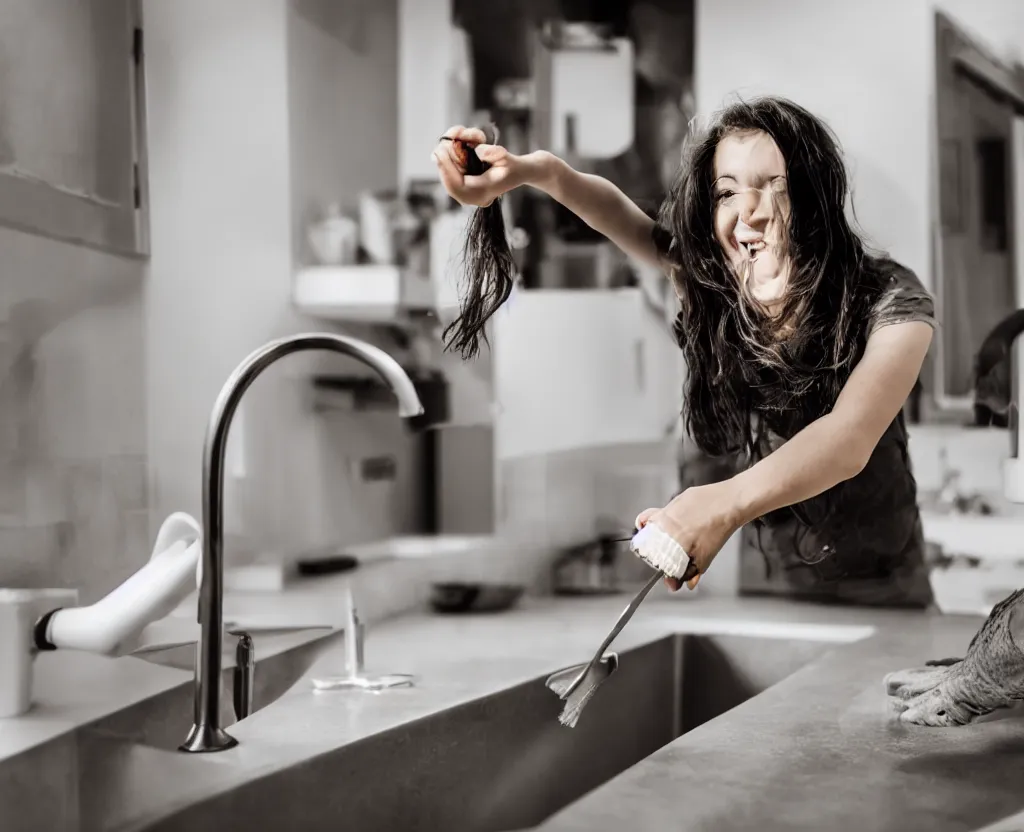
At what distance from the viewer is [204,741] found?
2.93 ft

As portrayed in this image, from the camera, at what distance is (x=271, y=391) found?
1.26 m

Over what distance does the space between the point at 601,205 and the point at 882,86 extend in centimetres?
58

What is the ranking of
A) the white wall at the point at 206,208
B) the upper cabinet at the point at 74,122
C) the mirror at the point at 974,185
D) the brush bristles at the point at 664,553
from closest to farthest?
the brush bristles at the point at 664,553
the upper cabinet at the point at 74,122
the white wall at the point at 206,208
the mirror at the point at 974,185

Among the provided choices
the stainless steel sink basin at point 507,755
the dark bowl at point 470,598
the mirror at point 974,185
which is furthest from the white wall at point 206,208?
the mirror at point 974,185

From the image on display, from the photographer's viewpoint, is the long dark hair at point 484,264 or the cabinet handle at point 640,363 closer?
the long dark hair at point 484,264

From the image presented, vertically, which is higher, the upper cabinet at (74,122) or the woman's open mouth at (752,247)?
the upper cabinet at (74,122)

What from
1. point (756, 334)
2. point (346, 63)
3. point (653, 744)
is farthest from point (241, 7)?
point (653, 744)

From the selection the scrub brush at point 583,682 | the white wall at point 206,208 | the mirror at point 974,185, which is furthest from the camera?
the mirror at point 974,185

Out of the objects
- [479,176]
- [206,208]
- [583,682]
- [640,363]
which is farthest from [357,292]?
[583,682]

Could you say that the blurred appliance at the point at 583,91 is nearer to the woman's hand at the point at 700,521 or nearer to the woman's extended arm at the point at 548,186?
the woman's extended arm at the point at 548,186

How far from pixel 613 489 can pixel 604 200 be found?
1.99 ft

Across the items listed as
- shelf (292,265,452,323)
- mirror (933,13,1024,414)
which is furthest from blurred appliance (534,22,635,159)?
mirror (933,13,1024,414)

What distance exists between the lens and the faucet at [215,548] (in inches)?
34.7

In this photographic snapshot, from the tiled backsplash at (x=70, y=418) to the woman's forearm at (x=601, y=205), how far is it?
0.43 metres
